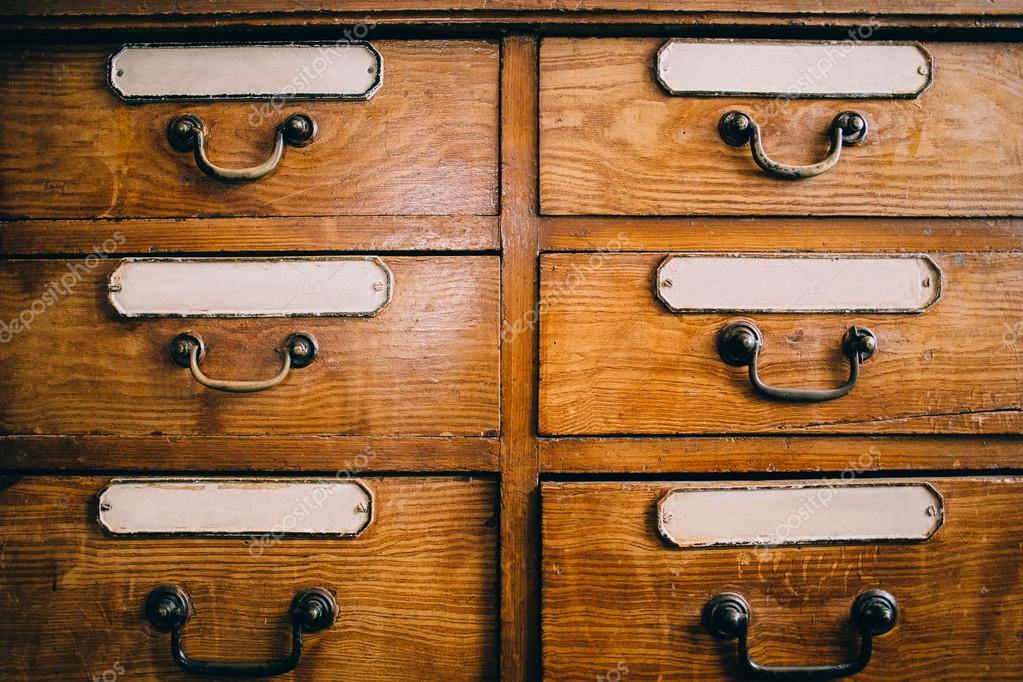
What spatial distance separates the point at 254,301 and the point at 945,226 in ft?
Result: 2.55

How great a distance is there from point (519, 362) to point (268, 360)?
28 centimetres

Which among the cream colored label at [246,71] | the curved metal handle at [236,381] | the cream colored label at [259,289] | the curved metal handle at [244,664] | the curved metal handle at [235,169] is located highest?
the cream colored label at [246,71]

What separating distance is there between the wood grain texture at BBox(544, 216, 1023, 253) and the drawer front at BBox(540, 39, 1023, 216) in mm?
12

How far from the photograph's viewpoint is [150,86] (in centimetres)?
65

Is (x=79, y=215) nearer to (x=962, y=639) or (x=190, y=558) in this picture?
(x=190, y=558)

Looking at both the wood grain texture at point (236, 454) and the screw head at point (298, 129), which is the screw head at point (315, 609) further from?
the screw head at point (298, 129)

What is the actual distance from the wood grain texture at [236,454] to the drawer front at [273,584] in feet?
0.09

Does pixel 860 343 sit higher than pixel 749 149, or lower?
lower

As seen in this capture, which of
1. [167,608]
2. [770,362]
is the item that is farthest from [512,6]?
[167,608]

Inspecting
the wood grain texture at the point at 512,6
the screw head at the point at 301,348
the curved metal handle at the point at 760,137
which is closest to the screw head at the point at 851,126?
the curved metal handle at the point at 760,137

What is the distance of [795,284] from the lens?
2.07 ft

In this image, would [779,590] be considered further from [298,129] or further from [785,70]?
[298,129]

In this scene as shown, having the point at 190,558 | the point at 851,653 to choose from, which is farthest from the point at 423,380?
the point at 851,653

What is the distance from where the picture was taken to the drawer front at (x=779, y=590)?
64 centimetres
